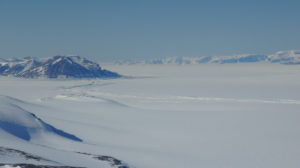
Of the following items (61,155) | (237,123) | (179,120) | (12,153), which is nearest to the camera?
(12,153)

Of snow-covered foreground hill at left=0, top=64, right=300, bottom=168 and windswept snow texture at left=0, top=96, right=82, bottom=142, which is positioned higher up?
windswept snow texture at left=0, top=96, right=82, bottom=142

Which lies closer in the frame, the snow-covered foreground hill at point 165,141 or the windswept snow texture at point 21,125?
the snow-covered foreground hill at point 165,141

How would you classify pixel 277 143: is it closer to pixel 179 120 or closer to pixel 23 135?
pixel 179 120

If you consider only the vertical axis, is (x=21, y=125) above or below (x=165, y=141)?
above

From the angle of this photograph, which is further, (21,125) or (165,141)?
(165,141)

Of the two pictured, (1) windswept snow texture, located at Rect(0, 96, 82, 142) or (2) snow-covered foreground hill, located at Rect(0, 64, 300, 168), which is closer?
(2) snow-covered foreground hill, located at Rect(0, 64, 300, 168)

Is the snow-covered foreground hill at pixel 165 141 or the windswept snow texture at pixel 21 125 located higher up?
the windswept snow texture at pixel 21 125

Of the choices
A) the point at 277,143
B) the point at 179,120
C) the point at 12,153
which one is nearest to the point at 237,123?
the point at 179,120

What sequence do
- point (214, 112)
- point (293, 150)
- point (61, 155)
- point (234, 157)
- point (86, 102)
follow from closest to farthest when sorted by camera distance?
point (61, 155)
point (234, 157)
point (293, 150)
point (214, 112)
point (86, 102)
